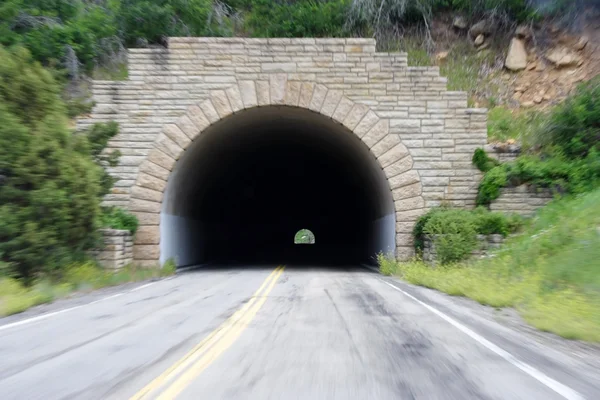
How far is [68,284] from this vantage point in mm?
12672

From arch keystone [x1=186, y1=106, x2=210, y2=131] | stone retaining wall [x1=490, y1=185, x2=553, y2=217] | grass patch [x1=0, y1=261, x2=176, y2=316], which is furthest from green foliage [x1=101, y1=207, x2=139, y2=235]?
stone retaining wall [x1=490, y1=185, x2=553, y2=217]

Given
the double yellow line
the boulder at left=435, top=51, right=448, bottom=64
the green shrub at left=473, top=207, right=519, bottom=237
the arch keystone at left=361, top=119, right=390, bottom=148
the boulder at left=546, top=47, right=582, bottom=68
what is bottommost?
the double yellow line

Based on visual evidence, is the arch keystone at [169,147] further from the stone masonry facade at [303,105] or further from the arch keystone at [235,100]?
the arch keystone at [235,100]

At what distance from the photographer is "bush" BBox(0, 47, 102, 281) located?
11570 millimetres

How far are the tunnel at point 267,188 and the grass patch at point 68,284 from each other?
1620 millimetres

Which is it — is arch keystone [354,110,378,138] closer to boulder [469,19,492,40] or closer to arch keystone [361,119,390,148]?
arch keystone [361,119,390,148]

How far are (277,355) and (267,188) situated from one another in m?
31.4

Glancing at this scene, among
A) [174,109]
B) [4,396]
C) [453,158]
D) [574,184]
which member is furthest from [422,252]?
[4,396]

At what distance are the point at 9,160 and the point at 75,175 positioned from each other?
1.67 meters

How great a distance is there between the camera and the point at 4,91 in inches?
477

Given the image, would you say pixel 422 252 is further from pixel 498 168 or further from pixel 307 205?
pixel 307 205

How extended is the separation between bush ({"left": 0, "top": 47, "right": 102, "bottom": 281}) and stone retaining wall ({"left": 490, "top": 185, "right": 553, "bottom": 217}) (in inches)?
Result: 491

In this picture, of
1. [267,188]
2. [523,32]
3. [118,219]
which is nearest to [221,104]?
[118,219]

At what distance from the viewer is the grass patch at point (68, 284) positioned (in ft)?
32.2
